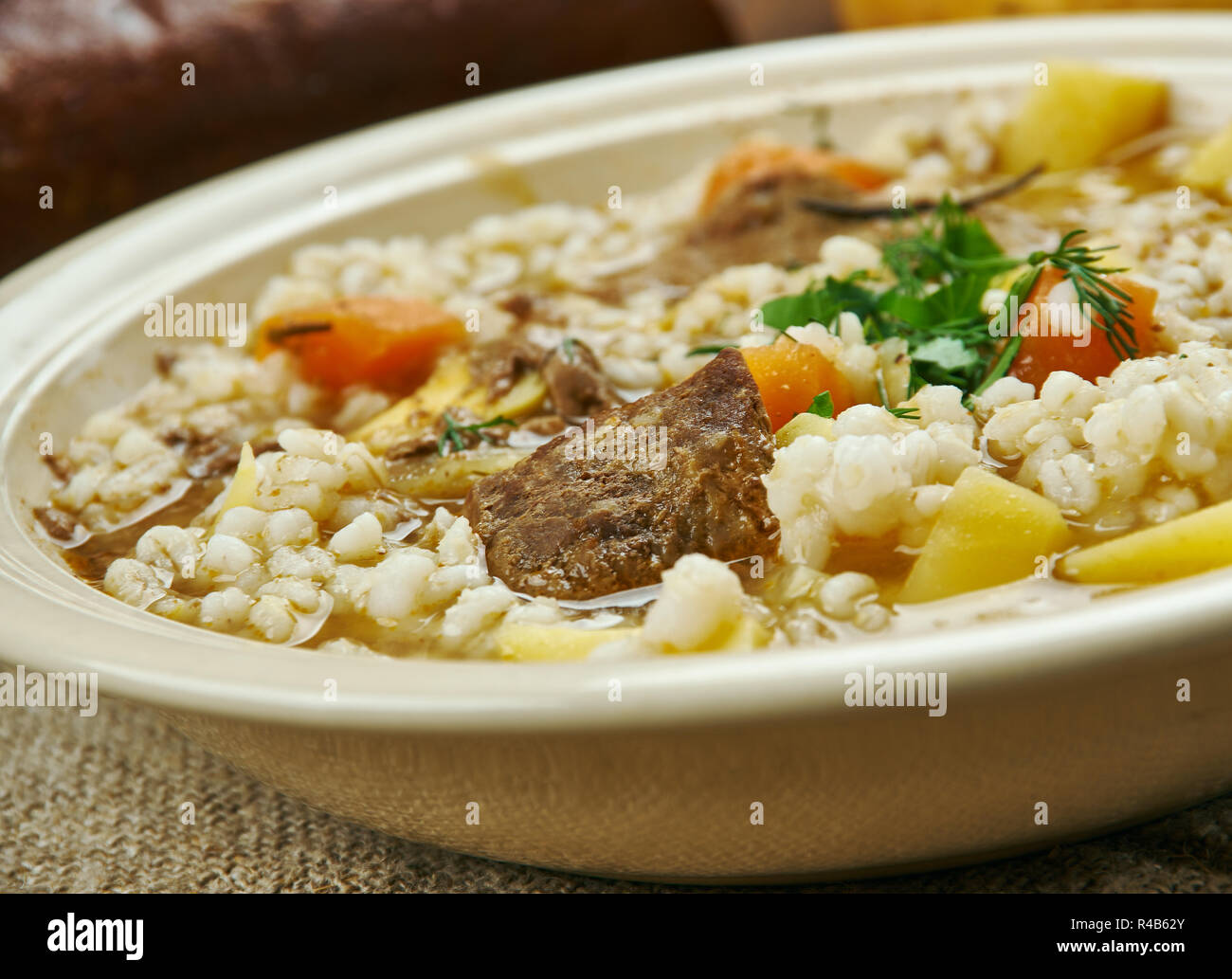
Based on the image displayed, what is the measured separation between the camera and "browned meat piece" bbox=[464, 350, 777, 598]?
176cm

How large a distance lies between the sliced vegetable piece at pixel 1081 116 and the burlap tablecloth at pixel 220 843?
6.11 ft

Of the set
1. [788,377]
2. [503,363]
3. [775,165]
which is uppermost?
[775,165]

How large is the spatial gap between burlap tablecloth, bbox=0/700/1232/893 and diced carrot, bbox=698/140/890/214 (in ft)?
5.75

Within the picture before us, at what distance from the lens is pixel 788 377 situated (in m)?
1.98

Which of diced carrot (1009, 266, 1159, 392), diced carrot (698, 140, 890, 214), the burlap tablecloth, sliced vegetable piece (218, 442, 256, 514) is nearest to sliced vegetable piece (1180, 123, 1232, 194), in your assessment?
diced carrot (698, 140, 890, 214)

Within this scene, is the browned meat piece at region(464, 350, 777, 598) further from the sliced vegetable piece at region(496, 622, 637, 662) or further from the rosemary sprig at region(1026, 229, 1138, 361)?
the rosemary sprig at region(1026, 229, 1138, 361)

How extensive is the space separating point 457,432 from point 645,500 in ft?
1.78

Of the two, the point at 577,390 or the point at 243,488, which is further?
the point at 577,390

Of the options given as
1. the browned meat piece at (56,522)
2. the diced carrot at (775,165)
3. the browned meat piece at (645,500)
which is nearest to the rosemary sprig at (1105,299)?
the browned meat piece at (645,500)

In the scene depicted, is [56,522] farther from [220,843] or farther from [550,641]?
[550,641]

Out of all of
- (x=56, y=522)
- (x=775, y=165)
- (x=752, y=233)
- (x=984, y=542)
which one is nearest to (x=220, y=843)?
(x=56, y=522)

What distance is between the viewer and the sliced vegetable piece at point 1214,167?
109 inches

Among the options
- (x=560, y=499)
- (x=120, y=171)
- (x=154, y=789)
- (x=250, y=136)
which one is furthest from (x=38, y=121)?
(x=560, y=499)

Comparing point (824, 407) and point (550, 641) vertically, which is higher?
point (824, 407)
